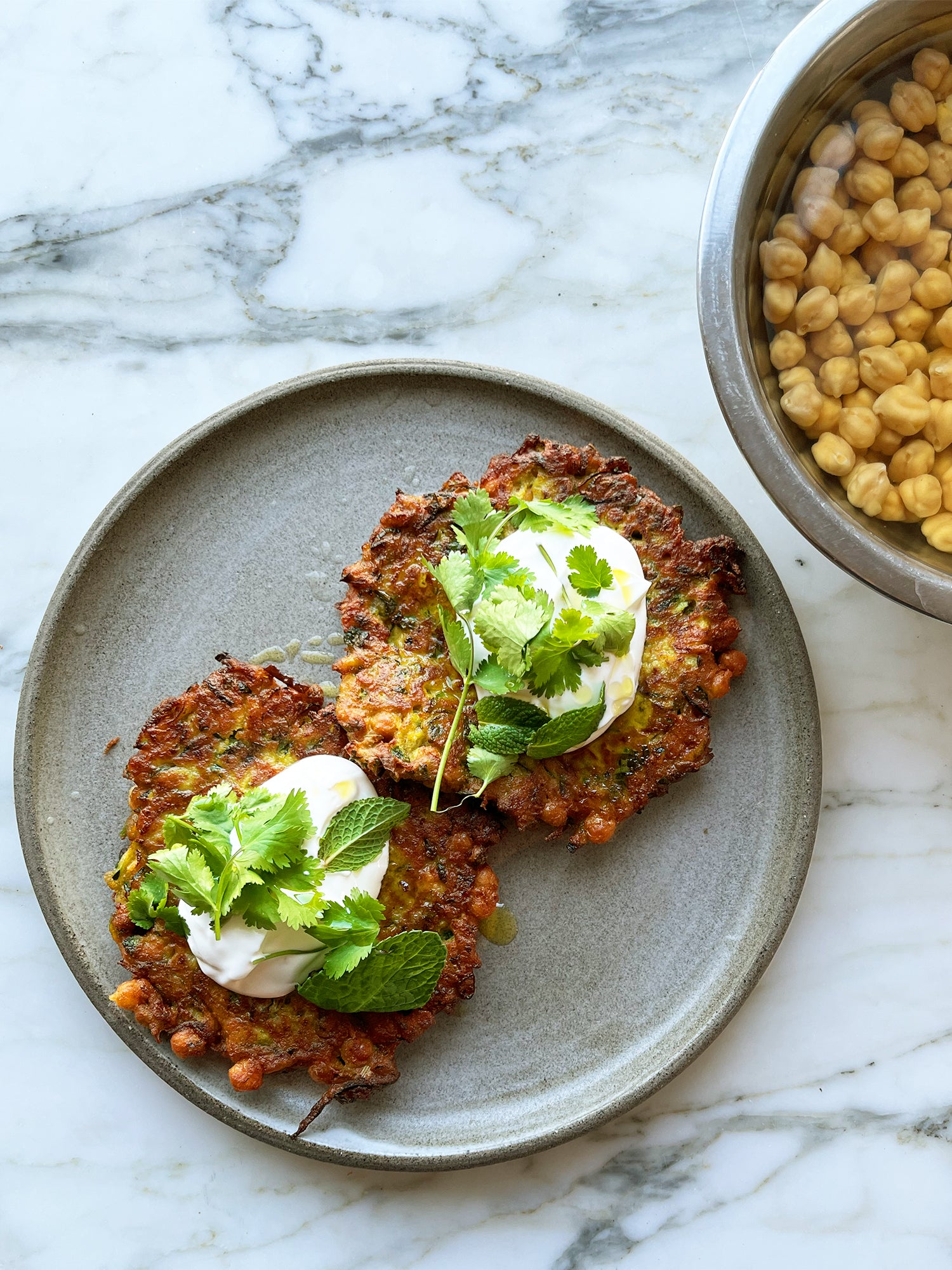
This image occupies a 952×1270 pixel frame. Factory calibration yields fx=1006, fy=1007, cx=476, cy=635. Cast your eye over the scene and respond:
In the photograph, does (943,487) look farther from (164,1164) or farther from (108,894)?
(164,1164)

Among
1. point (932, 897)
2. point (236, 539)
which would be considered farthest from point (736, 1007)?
point (236, 539)

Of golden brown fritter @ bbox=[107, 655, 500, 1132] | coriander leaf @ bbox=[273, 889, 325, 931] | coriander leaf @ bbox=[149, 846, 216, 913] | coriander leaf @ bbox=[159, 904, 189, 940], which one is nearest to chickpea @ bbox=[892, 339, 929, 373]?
golden brown fritter @ bbox=[107, 655, 500, 1132]

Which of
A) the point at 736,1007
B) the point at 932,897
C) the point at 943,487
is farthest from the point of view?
the point at 932,897

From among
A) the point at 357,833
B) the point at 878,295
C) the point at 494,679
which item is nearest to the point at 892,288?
the point at 878,295

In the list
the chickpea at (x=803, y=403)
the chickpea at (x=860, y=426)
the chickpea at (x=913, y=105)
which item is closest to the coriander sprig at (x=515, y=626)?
the chickpea at (x=803, y=403)

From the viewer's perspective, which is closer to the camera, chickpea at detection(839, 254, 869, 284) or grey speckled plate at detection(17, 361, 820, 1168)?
chickpea at detection(839, 254, 869, 284)

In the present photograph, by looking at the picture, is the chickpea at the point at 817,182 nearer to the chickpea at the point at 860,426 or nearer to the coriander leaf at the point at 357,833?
the chickpea at the point at 860,426

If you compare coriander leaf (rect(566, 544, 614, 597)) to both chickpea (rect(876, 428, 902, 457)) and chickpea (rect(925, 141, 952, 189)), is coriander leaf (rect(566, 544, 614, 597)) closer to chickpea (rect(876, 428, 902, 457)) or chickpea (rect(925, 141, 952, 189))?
chickpea (rect(876, 428, 902, 457))
